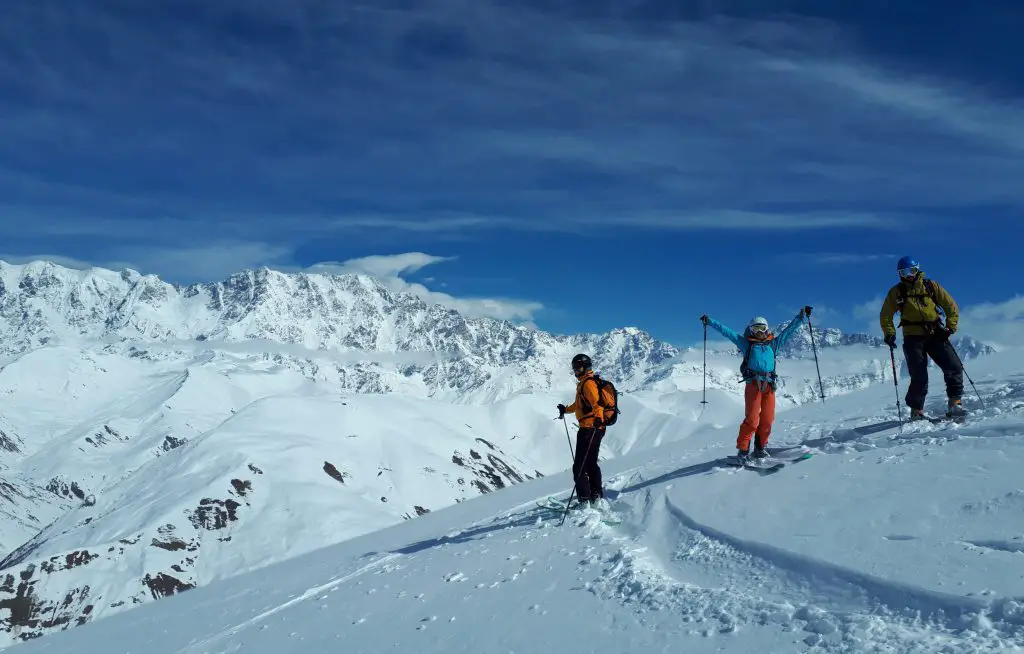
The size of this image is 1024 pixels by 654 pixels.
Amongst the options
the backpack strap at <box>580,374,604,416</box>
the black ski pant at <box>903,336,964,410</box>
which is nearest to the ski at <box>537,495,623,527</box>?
the backpack strap at <box>580,374,604,416</box>

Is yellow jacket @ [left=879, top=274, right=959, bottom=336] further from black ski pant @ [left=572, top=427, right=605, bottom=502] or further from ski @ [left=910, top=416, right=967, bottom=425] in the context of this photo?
black ski pant @ [left=572, top=427, right=605, bottom=502]

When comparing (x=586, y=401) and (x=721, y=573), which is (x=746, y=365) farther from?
(x=721, y=573)

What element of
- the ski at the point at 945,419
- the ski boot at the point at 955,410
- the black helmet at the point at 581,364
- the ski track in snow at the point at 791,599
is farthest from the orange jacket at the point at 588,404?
the ski boot at the point at 955,410

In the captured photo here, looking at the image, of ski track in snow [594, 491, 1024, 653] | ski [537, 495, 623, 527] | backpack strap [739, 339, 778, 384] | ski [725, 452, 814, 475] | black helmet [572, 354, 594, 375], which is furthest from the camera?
black helmet [572, 354, 594, 375]

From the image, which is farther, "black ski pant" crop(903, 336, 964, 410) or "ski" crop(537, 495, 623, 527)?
"black ski pant" crop(903, 336, 964, 410)

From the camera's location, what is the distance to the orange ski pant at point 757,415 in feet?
43.9

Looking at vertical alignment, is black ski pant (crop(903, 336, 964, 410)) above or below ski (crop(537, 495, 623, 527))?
above

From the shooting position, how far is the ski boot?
42.6 ft

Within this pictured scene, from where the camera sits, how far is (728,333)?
47.2ft

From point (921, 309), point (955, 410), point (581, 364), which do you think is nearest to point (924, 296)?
point (921, 309)

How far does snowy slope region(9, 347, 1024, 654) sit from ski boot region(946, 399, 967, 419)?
1.59ft

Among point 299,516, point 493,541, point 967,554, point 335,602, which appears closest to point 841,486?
point 967,554

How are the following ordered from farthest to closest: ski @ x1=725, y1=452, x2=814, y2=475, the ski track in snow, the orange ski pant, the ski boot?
1. the orange ski pant
2. the ski boot
3. ski @ x1=725, y1=452, x2=814, y2=475
4. the ski track in snow

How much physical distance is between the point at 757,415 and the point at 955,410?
12.0ft
